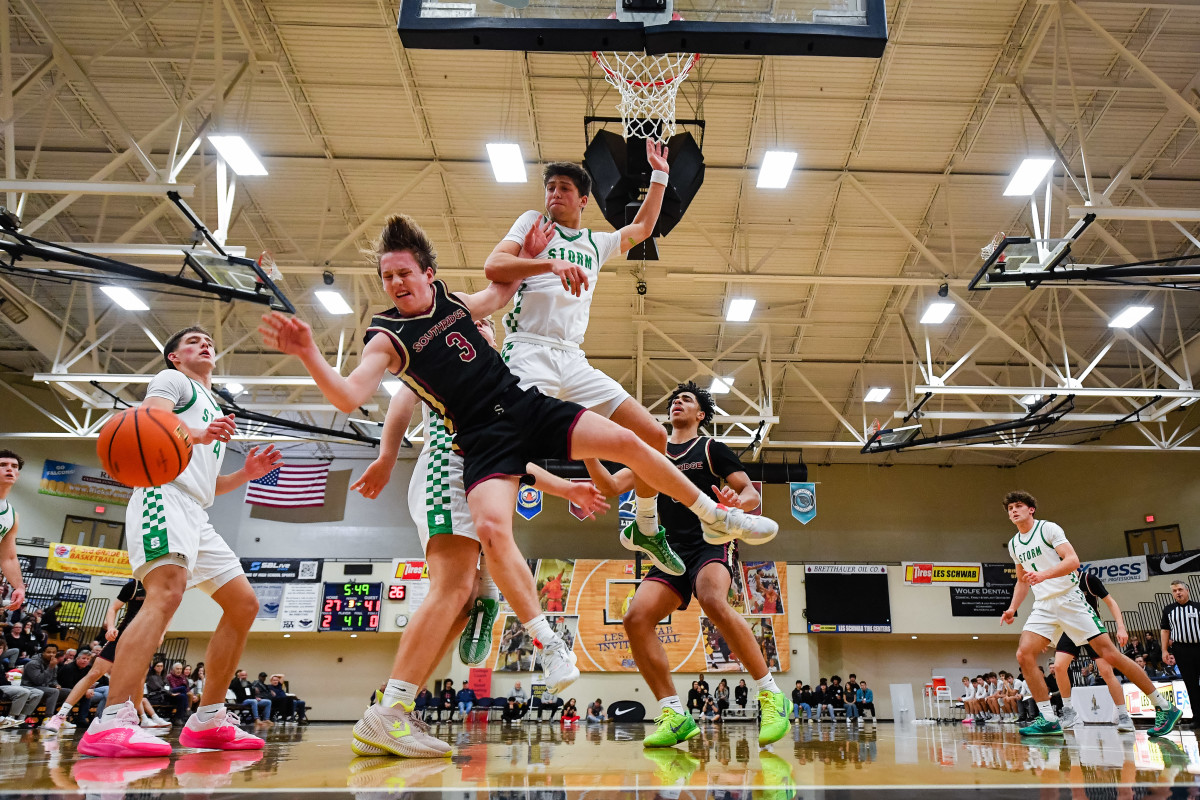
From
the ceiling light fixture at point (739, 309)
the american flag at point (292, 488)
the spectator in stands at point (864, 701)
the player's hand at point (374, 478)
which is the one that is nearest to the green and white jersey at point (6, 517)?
the player's hand at point (374, 478)

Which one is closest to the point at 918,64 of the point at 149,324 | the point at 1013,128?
the point at 1013,128

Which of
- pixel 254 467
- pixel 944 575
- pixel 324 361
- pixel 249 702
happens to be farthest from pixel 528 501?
pixel 324 361

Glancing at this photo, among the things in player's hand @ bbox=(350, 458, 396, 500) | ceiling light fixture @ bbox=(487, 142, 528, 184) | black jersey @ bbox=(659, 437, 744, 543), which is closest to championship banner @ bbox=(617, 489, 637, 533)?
black jersey @ bbox=(659, 437, 744, 543)

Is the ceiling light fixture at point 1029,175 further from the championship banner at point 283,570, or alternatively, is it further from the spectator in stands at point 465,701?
the championship banner at point 283,570

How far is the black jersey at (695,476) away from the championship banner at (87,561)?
59.2 feet

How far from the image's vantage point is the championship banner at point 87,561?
18.9m

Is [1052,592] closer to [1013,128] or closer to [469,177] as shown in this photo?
[1013,128]

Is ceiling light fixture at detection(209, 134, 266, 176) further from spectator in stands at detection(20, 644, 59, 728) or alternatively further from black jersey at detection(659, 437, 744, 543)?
black jersey at detection(659, 437, 744, 543)

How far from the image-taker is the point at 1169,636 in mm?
9070

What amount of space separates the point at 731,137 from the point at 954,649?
56.8ft

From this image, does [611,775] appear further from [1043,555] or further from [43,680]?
[43,680]

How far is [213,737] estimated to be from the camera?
3.55 m

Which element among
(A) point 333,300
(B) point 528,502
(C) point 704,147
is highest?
(C) point 704,147

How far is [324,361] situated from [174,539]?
1304 millimetres
